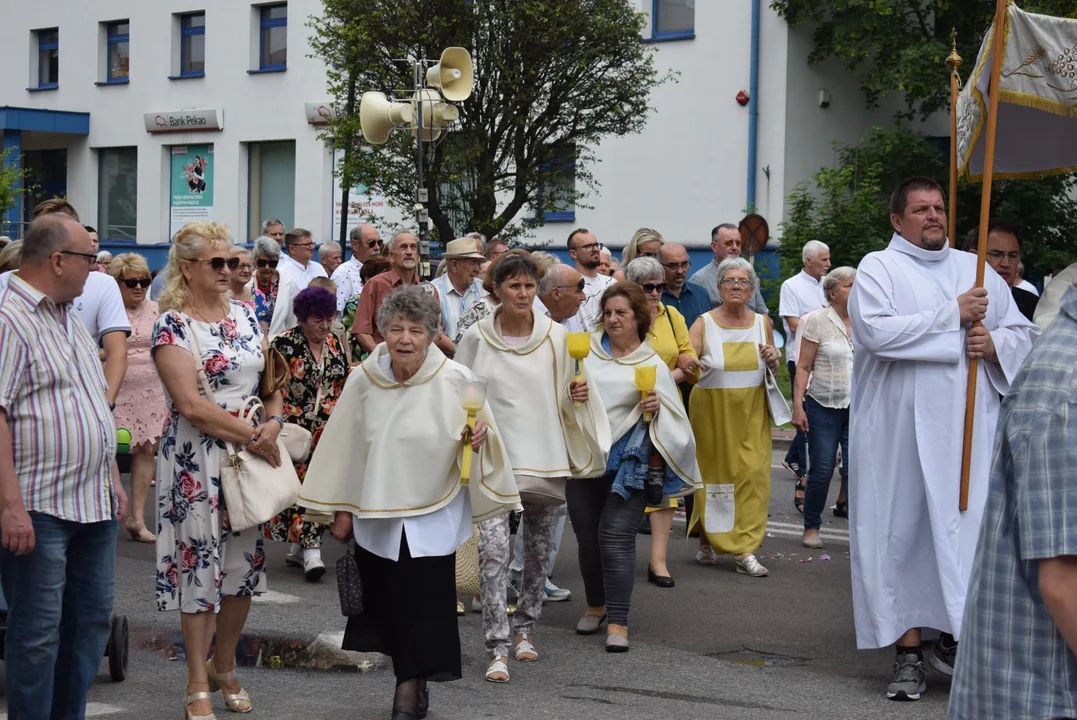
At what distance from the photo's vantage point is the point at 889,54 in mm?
25562

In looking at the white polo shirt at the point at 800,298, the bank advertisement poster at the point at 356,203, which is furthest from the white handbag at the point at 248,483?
the bank advertisement poster at the point at 356,203

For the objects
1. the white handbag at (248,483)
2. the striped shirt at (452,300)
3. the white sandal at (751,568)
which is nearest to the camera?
the white handbag at (248,483)

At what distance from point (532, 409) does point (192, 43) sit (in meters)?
31.1

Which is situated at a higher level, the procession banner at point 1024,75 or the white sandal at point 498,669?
the procession banner at point 1024,75

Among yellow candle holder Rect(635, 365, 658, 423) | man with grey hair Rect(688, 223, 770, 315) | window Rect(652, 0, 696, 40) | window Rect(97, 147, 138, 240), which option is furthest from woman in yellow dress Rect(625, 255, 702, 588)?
window Rect(97, 147, 138, 240)

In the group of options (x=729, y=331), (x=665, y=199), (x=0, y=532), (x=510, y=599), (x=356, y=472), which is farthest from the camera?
(x=665, y=199)

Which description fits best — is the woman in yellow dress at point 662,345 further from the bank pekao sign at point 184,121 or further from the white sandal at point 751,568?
the bank pekao sign at point 184,121

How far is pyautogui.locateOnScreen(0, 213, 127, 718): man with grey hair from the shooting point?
4684 mm

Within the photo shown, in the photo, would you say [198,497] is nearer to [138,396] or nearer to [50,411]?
[50,411]

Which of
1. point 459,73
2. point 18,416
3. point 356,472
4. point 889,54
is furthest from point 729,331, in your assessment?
point 889,54

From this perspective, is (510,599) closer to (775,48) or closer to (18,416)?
(18,416)

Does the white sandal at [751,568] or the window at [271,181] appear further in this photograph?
the window at [271,181]

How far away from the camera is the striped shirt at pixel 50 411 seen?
4684 millimetres

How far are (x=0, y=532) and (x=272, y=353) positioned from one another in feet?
5.59
